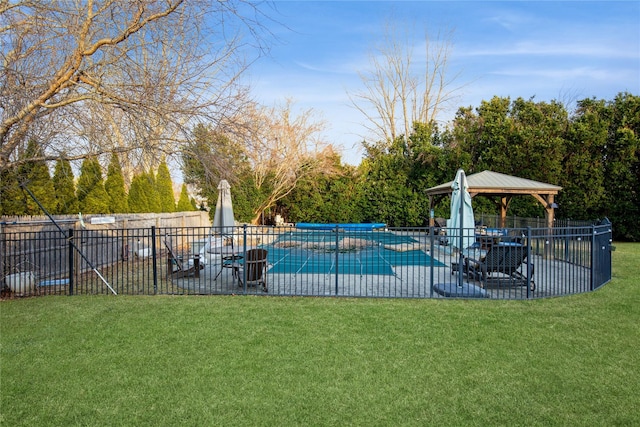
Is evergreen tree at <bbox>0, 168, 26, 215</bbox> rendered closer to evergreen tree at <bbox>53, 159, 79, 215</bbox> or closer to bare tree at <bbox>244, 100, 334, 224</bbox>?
evergreen tree at <bbox>53, 159, 79, 215</bbox>

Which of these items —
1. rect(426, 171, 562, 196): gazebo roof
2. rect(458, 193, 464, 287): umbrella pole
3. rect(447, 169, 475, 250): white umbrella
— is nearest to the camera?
rect(458, 193, 464, 287): umbrella pole

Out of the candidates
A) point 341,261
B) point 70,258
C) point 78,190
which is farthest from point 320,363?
point 78,190

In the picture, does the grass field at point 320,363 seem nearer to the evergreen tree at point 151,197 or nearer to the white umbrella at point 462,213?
the white umbrella at point 462,213

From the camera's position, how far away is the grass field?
326cm

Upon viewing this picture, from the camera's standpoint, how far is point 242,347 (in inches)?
187

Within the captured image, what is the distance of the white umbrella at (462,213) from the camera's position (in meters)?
7.98

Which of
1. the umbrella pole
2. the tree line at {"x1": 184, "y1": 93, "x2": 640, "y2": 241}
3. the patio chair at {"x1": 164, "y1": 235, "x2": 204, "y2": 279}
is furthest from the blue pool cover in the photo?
the tree line at {"x1": 184, "y1": 93, "x2": 640, "y2": 241}

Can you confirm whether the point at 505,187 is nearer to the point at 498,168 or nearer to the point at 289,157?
the point at 498,168

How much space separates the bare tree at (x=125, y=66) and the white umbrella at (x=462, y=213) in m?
4.65

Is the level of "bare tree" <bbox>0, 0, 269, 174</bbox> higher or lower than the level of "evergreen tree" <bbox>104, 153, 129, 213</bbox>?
higher

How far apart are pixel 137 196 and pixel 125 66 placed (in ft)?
35.2

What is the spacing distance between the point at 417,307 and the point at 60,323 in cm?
512

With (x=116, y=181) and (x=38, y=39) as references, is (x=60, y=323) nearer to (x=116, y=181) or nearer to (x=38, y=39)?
(x=38, y=39)

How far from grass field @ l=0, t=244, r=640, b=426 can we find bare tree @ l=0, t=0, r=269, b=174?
2.54m
